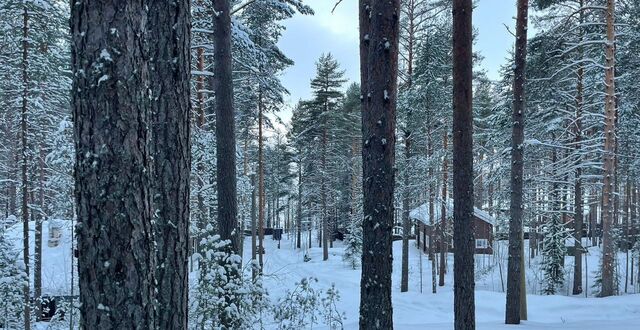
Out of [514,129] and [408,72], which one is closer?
[514,129]

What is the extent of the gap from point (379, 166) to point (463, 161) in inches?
78.6

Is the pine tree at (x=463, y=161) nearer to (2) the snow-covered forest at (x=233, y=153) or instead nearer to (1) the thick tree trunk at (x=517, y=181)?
(2) the snow-covered forest at (x=233, y=153)

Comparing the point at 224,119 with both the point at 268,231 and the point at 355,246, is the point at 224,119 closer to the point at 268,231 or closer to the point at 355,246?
the point at 355,246

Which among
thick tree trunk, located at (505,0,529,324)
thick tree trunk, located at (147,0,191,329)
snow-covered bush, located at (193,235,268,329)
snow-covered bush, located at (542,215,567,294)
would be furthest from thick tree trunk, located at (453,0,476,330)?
snow-covered bush, located at (542,215,567,294)

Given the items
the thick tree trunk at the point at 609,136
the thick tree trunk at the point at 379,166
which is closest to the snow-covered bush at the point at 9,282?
the thick tree trunk at the point at 379,166

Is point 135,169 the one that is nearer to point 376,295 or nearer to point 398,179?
point 376,295

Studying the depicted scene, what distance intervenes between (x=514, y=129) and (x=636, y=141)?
1128 cm

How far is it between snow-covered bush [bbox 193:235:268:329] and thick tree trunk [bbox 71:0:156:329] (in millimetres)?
3684

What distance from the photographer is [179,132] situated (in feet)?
9.53

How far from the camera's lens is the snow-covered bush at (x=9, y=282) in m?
7.07

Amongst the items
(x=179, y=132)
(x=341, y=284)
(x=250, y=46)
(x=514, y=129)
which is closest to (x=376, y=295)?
(x=179, y=132)

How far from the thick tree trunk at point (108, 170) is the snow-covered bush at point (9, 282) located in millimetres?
6203

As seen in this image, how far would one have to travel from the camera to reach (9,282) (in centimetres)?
699

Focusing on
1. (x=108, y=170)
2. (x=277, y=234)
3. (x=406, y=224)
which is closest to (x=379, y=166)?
(x=108, y=170)
